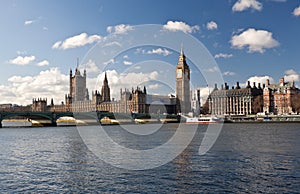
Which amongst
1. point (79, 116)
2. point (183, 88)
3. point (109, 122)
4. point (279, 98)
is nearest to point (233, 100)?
point (279, 98)

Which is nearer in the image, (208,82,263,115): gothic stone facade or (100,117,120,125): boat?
(100,117,120,125): boat

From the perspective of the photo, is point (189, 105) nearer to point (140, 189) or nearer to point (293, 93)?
point (293, 93)

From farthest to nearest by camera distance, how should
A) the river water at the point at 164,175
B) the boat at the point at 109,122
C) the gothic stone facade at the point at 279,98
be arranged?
the gothic stone facade at the point at 279,98
the boat at the point at 109,122
the river water at the point at 164,175

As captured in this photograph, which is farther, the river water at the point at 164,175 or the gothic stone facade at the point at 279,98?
the gothic stone facade at the point at 279,98

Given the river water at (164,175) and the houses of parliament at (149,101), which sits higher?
the houses of parliament at (149,101)

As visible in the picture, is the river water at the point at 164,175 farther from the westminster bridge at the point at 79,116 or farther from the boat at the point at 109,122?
the boat at the point at 109,122

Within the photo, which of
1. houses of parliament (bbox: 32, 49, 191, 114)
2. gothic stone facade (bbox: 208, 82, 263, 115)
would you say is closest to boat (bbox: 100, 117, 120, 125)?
houses of parliament (bbox: 32, 49, 191, 114)

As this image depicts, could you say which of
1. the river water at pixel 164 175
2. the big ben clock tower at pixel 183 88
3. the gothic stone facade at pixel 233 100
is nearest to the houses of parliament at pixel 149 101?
the big ben clock tower at pixel 183 88

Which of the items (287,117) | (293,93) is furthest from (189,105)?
(287,117)

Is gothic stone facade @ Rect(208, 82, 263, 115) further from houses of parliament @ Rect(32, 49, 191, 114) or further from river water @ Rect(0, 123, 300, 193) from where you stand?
river water @ Rect(0, 123, 300, 193)

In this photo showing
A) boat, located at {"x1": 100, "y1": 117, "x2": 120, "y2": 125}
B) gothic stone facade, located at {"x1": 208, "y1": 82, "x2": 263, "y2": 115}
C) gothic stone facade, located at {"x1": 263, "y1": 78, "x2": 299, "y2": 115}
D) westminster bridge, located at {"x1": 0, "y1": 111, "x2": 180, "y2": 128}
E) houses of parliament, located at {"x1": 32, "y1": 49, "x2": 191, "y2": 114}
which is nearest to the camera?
westminster bridge, located at {"x1": 0, "y1": 111, "x2": 180, "y2": 128}

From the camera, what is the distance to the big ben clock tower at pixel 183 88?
174 m

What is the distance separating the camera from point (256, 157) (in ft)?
88.5

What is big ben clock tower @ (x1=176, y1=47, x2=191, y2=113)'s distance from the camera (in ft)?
572
